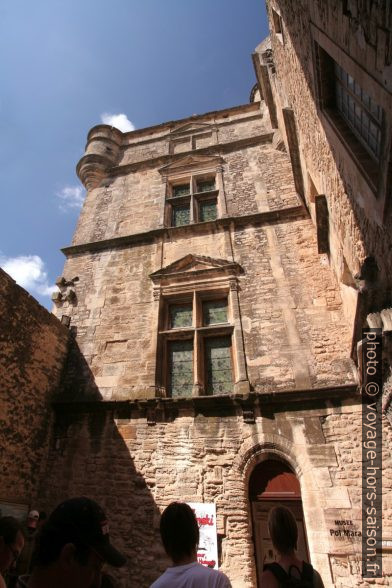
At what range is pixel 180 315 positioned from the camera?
668 centimetres

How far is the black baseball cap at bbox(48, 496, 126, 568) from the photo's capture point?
1.15 meters

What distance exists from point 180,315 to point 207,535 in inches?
143

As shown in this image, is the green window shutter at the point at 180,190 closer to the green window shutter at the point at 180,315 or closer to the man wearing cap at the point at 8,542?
the green window shutter at the point at 180,315

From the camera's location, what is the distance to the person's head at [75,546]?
1.09m

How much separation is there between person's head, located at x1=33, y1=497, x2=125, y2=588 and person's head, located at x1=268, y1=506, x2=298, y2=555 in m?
1.15

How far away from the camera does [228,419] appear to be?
4906 mm

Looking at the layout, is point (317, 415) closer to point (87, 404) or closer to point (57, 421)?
point (87, 404)

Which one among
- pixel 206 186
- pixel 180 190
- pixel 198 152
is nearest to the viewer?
pixel 206 186

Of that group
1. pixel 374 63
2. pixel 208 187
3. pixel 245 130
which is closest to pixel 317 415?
pixel 374 63

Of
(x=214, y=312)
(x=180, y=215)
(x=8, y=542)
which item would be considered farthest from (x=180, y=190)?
(x=8, y=542)

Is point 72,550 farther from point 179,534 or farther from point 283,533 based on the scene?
point 283,533

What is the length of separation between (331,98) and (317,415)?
4.14 meters

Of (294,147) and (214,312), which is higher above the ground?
(294,147)

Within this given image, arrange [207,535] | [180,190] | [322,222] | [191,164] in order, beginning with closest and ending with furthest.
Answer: [207,535]
[322,222]
[180,190]
[191,164]
